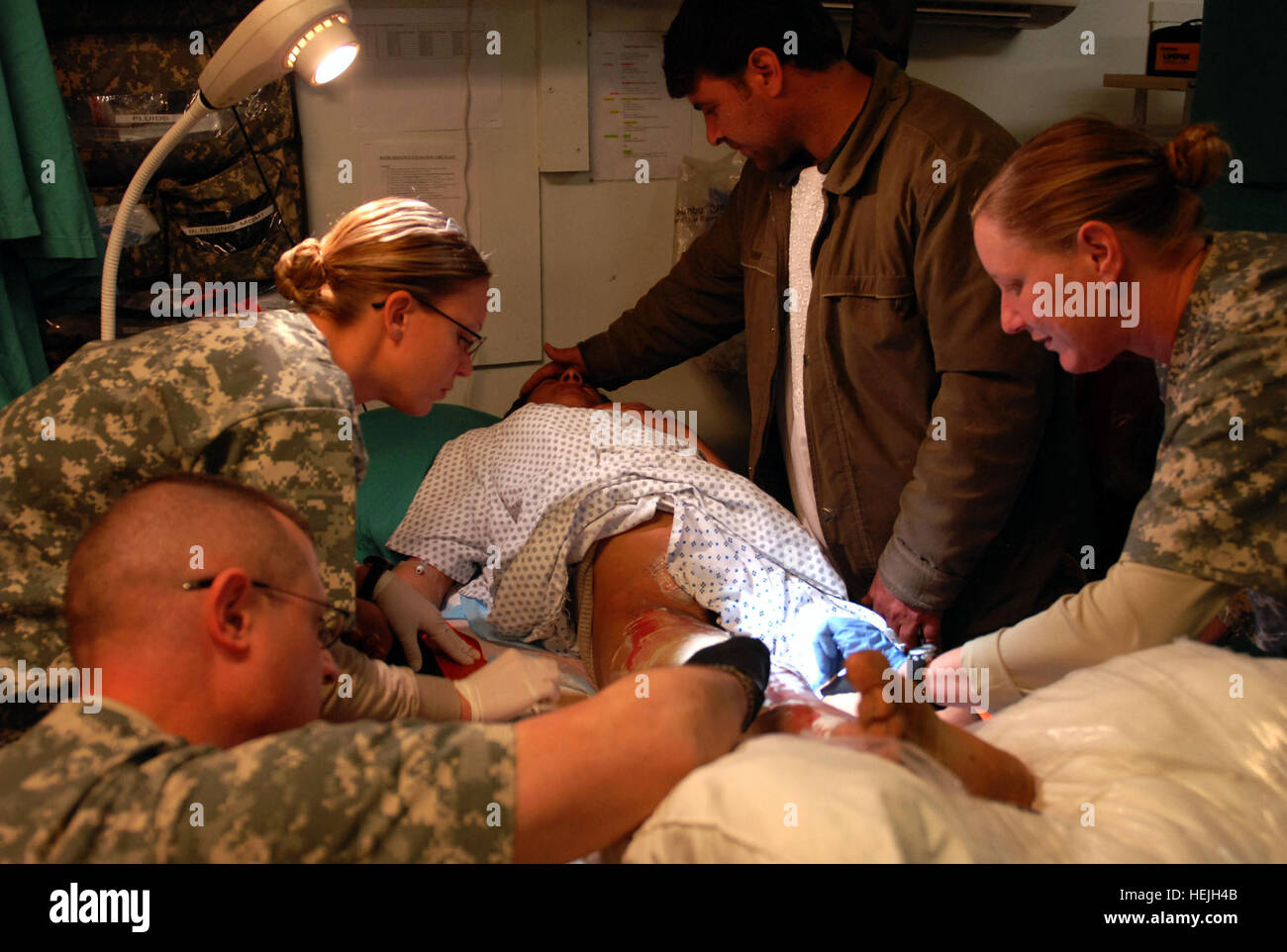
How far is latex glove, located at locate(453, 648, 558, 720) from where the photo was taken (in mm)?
1254

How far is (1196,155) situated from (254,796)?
1.18 meters

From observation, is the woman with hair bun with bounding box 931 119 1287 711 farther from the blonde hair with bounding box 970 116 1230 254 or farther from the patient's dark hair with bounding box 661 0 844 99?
the patient's dark hair with bounding box 661 0 844 99

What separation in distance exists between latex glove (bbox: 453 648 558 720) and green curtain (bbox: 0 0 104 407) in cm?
111

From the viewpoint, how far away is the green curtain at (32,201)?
5.48 feet

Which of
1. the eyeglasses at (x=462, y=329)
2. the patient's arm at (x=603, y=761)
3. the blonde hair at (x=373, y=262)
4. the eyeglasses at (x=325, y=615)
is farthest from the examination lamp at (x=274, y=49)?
the patient's arm at (x=603, y=761)

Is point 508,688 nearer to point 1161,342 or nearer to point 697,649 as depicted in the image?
point 697,649

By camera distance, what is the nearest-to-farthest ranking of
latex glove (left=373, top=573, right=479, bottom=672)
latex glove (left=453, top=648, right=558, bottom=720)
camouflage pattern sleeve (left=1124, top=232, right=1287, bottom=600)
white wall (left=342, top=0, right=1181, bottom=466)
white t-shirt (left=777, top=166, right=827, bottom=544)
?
camouflage pattern sleeve (left=1124, top=232, right=1287, bottom=600) → latex glove (left=453, top=648, right=558, bottom=720) → latex glove (left=373, top=573, right=479, bottom=672) → white t-shirt (left=777, top=166, right=827, bottom=544) → white wall (left=342, top=0, right=1181, bottom=466)

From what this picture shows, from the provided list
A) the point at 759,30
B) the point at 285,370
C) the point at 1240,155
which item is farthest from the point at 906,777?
the point at 1240,155

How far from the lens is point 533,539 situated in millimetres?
1823

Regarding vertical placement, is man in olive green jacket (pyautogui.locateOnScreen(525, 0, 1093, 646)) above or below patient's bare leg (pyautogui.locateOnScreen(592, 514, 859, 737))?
above

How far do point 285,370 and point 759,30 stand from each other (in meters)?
1.05

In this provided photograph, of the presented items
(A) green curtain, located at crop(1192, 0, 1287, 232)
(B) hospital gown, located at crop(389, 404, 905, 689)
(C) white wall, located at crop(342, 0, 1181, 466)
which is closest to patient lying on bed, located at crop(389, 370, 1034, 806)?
(B) hospital gown, located at crop(389, 404, 905, 689)

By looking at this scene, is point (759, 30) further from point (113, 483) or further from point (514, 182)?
point (113, 483)

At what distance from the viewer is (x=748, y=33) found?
174 centimetres
